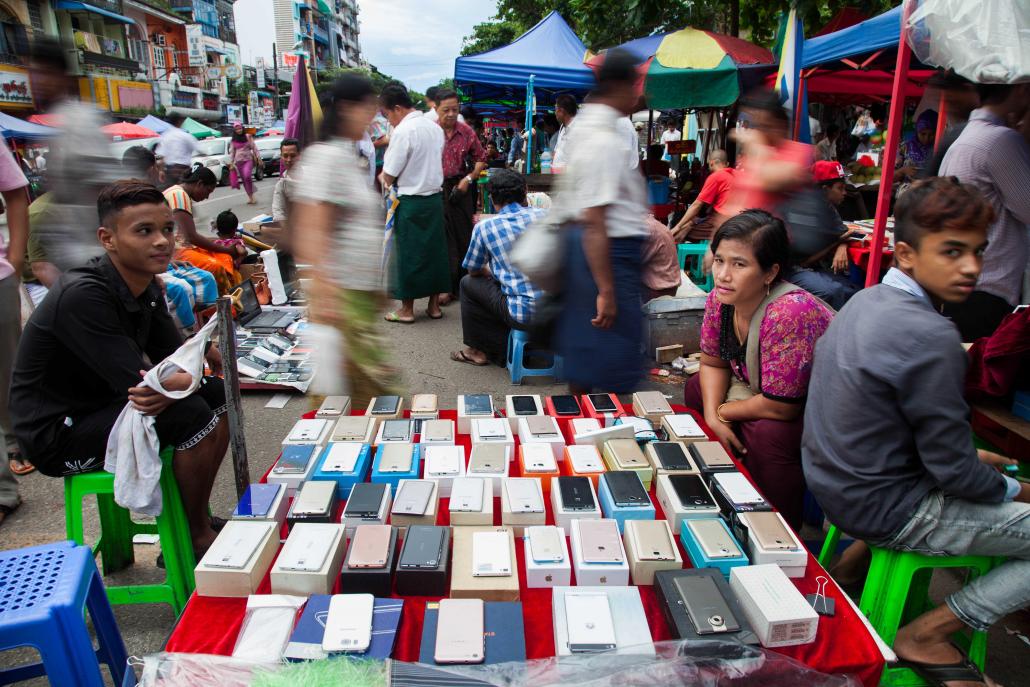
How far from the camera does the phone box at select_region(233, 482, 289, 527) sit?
1767mm

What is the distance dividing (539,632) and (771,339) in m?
1.39

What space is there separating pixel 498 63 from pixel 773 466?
23.6 ft

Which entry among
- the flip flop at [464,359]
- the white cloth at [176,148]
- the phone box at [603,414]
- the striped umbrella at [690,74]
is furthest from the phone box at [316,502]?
the striped umbrella at [690,74]

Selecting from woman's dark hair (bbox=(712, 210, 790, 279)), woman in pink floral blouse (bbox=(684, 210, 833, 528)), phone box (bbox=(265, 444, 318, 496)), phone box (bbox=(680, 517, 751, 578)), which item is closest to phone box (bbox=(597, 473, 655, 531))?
phone box (bbox=(680, 517, 751, 578))

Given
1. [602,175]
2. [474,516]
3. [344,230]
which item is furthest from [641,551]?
[344,230]

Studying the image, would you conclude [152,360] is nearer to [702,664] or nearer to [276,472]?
[276,472]

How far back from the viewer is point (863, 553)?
2260mm

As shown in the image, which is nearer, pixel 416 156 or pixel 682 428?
pixel 682 428

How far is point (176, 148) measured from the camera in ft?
20.2

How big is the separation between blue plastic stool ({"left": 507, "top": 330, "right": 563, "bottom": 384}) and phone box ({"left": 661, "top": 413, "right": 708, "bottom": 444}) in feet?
5.69

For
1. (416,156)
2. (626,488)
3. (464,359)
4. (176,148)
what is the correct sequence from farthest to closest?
1. (176,148)
2. (416,156)
3. (464,359)
4. (626,488)

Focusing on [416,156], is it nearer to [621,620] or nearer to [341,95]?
[341,95]

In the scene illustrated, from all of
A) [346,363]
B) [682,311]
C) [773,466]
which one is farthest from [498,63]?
[773,466]

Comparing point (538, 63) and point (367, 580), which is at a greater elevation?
point (538, 63)
